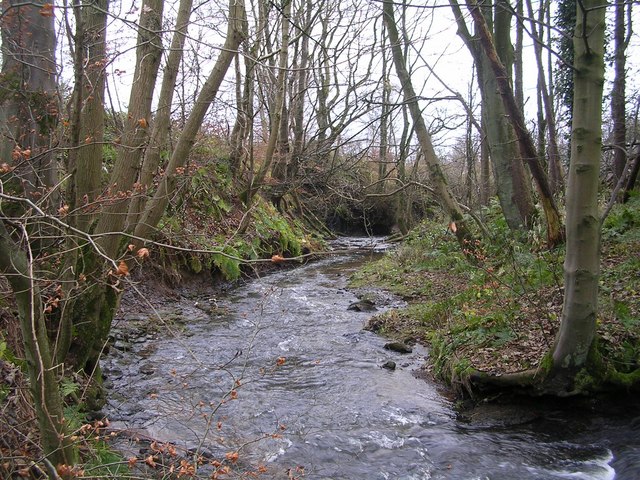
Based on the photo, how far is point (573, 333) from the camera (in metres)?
4.57

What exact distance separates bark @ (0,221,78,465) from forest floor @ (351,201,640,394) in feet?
14.1

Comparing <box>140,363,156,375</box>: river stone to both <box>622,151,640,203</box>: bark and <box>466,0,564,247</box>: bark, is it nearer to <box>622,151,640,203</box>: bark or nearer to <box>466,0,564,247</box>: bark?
<box>466,0,564,247</box>: bark

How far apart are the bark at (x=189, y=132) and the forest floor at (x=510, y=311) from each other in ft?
13.0

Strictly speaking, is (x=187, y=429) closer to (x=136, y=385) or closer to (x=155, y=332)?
(x=136, y=385)

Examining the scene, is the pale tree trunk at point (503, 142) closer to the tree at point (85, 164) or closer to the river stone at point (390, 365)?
the river stone at point (390, 365)

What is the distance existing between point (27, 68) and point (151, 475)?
420 cm

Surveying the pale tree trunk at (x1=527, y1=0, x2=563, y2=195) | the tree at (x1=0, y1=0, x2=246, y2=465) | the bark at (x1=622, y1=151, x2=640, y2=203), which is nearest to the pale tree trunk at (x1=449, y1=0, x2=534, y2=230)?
the bark at (x1=622, y1=151, x2=640, y2=203)

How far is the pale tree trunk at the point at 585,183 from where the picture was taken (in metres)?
4.29

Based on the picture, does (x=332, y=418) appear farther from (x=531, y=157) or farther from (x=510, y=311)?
(x=531, y=157)

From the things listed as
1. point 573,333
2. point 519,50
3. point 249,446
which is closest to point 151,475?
point 249,446

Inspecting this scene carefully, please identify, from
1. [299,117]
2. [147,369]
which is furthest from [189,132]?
[299,117]

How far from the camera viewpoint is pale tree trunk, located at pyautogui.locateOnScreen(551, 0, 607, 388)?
4.29 meters

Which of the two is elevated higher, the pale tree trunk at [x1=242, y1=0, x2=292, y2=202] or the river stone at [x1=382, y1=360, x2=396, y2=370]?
the pale tree trunk at [x1=242, y1=0, x2=292, y2=202]

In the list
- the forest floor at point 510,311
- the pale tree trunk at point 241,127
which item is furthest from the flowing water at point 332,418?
the pale tree trunk at point 241,127
